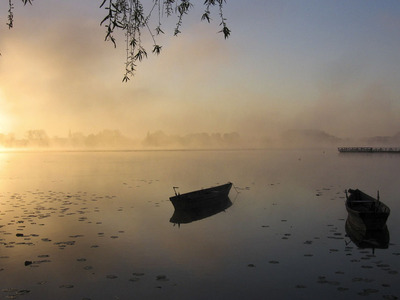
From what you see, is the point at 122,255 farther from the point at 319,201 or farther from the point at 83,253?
the point at 319,201

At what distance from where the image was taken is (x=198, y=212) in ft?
93.6

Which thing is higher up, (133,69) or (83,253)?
(133,69)

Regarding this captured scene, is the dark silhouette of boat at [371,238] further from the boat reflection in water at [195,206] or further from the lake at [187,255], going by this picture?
the boat reflection in water at [195,206]

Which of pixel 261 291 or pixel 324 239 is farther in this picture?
pixel 324 239

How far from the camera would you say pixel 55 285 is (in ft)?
41.2

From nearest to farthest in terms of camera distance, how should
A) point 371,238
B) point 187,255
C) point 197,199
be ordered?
point 187,255 → point 371,238 → point 197,199

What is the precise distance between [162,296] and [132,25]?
345 inches

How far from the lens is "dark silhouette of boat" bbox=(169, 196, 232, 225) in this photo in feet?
85.4

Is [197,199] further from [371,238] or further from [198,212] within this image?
[371,238]

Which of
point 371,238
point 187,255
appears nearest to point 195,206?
point 187,255

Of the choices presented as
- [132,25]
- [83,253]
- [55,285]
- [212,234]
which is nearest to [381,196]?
[212,234]

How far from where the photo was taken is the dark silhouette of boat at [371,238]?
702 inches

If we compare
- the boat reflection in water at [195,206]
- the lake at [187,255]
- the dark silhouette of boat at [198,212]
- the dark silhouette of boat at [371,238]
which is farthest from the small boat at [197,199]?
the dark silhouette of boat at [371,238]

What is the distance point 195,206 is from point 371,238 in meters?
13.6
